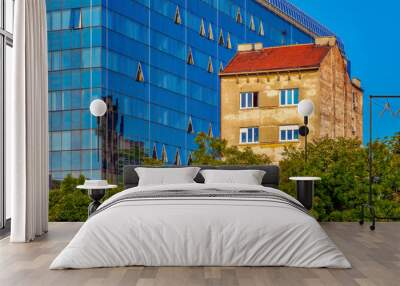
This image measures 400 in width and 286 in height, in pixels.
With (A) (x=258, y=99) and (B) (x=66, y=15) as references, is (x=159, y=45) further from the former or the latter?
(A) (x=258, y=99)

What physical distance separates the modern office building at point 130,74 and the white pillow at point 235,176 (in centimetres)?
1150

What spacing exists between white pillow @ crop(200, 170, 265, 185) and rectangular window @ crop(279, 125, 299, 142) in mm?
6962

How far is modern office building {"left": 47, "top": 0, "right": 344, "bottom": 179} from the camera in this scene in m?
19.2

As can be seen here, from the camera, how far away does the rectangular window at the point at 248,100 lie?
14.5m

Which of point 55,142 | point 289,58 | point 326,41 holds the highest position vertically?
point 326,41

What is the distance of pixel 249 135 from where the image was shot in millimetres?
14695

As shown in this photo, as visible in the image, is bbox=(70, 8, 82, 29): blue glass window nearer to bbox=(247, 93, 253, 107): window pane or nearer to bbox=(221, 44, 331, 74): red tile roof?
bbox=(221, 44, 331, 74): red tile roof

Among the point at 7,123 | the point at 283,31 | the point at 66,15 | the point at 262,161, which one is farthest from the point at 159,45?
the point at 7,123

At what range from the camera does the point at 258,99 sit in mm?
14672

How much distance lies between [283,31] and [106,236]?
467 inches

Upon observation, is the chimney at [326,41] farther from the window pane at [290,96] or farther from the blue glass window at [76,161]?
the blue glass window at [76,161]

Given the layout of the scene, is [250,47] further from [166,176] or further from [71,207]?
[166,176]

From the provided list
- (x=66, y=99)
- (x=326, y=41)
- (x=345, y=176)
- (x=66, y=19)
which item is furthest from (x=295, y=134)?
(x=66, y=19)

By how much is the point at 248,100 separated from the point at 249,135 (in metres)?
0.81
